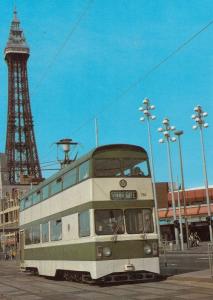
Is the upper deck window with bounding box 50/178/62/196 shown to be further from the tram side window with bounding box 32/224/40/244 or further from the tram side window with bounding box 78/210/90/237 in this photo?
the tram side window with bounding box 32/224/40/244

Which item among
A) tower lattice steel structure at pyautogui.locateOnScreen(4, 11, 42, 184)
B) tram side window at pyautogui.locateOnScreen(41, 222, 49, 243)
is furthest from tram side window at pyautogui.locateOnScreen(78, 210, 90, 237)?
tower lattice steel structure at pyautogui.locateOnScreen(4, 11, 42, 184)

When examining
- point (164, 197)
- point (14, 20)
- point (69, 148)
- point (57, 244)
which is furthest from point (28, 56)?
point (57, 244)

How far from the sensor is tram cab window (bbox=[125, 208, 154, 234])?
792 inches

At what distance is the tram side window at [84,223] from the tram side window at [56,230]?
8.29 ft

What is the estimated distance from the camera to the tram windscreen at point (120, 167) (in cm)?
2003

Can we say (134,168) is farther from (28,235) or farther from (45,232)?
(28,235)

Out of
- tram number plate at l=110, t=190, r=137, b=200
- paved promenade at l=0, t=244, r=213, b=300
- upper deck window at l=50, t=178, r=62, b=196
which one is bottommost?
paved promenade at l=0, t=244, r=213, b=300

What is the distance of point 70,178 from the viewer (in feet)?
71.7

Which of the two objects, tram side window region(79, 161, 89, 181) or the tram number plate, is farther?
tram side window region(79, 161, 89, 181)

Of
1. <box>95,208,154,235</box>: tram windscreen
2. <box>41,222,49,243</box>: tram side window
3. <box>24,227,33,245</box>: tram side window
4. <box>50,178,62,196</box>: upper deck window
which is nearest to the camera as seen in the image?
<box>95,208,154,235</box>: tram windscreen

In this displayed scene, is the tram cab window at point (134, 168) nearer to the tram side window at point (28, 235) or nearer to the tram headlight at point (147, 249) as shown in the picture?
the tram headlight at point (147, 249)

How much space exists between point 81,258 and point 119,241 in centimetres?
159

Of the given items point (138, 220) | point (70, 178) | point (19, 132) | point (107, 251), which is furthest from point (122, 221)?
point (19, 132)

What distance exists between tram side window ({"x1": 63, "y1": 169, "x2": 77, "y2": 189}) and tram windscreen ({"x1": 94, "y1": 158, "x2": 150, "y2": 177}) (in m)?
1.57
